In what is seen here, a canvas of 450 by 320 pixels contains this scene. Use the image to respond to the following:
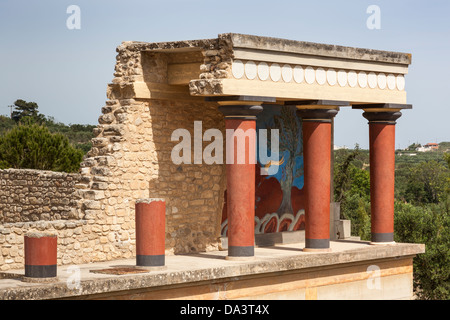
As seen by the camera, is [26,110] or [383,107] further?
[26,110]

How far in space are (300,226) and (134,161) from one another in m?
4.34

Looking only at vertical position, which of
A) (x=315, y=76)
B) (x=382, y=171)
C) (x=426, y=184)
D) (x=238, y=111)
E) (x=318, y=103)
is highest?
(x=315, y=76)

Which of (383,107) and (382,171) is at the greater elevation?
(383,107)

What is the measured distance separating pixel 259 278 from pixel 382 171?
13.5 feet

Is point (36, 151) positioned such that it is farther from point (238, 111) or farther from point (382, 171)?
point (238, 111)

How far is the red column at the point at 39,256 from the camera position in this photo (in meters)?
11.6

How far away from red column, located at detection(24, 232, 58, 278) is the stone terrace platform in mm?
208

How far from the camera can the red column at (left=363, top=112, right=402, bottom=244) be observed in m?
16.9

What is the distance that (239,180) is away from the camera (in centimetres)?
1415

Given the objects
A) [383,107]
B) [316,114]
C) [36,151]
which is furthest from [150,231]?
[36,151]

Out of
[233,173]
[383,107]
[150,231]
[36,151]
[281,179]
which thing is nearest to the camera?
[150,231]
